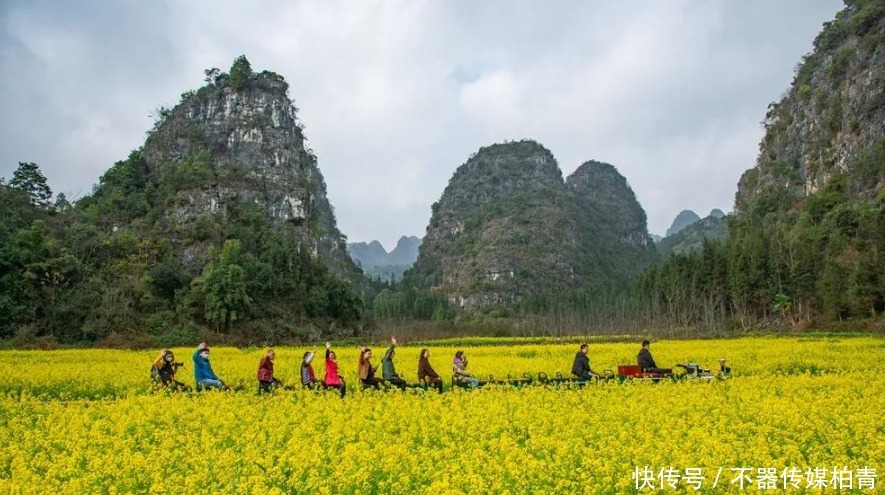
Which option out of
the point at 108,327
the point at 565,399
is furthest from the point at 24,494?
the point at 108,327

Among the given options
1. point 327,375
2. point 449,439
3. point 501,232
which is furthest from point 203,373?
point 501,232

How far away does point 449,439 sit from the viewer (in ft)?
29.9

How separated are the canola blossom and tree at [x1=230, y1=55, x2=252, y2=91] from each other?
83.0 metres

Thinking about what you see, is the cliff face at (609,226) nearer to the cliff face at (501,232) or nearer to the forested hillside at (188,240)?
the cliff face at (501,232)

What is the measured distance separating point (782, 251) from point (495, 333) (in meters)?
28.1

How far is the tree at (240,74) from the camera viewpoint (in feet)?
291

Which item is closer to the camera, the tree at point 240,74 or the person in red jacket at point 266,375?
the person in red jacket at point 266,375

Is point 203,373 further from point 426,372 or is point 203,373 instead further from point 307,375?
point 426,372

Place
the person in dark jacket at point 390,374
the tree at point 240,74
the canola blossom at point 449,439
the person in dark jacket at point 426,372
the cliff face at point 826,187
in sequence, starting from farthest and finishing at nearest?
the tree at point 240,74 → the cliff face at point 826,187 → the person in dark jacket at point 426,372 → the person in dark jacket at point 390,374 → the canola blossom at point 449,439

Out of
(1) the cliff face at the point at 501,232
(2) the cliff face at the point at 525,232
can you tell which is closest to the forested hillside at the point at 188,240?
(1) the cliff face at the point at 501,232

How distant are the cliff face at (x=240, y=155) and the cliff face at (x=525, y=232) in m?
36.7

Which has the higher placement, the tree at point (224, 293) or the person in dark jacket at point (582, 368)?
the tree at point (224, 293)

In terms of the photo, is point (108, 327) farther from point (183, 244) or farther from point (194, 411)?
point (194, 411)

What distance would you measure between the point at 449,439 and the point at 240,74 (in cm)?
8915
